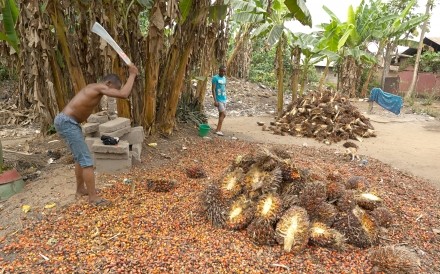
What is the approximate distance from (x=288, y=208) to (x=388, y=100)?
450 inches

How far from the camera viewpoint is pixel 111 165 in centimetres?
403

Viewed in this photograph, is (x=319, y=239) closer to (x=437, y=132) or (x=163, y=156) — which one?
(x=163, y=156)

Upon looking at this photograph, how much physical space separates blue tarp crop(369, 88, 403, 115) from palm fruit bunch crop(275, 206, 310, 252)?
448 inches

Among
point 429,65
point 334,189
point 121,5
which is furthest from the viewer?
point 429,65

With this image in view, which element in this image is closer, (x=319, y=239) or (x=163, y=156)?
(x=319, y=239)

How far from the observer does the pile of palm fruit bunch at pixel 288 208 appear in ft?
8.03

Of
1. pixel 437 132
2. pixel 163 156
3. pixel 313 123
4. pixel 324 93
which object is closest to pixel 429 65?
pixel 437 132

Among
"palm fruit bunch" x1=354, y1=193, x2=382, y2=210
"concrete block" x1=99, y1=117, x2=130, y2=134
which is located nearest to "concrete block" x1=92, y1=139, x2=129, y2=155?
"concrete block" x1=99, y1=117, x2=130, y2=134

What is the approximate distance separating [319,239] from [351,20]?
40.2 ft

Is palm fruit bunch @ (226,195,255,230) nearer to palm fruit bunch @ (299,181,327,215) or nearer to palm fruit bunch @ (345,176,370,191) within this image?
palm fruit bunch @ (299,181,327,215)

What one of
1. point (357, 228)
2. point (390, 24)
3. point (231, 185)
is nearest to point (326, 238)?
point (357, 228)

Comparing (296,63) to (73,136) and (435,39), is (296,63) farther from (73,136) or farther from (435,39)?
(435,39)

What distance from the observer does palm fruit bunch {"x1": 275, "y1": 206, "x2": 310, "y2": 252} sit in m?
2.38

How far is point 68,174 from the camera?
13.0 ft
